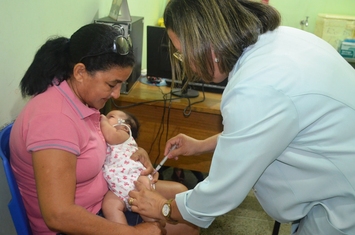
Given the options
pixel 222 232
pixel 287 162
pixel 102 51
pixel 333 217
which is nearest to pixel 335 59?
pixel 287 162

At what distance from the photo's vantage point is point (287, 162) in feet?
3.06

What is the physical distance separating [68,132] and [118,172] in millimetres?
379

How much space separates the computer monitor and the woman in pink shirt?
88 cm

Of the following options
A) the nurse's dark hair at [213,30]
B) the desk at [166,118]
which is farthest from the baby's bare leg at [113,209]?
the desk at [166,118]

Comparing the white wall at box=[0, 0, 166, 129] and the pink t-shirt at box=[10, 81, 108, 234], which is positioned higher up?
the white wall at box=[0, 0, 166, 129]

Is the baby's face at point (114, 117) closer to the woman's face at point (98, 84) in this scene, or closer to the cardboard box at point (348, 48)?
the woman's face at point (98, 84)

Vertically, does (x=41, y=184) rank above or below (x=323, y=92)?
below

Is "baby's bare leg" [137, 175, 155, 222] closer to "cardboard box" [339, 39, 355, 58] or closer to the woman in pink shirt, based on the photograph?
the woman in pink shirt

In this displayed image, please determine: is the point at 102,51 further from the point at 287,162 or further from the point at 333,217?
the point at 333,217

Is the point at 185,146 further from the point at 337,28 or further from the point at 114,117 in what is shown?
the point at 337,28

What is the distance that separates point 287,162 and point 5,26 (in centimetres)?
105

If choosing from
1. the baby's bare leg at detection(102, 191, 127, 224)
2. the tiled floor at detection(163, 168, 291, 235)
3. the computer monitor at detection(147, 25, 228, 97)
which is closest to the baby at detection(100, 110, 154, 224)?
the baby's bare leg at detection(102, 191, 127, 224)

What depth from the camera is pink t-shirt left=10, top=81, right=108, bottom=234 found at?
98cm

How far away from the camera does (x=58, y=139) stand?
38.4 inches
